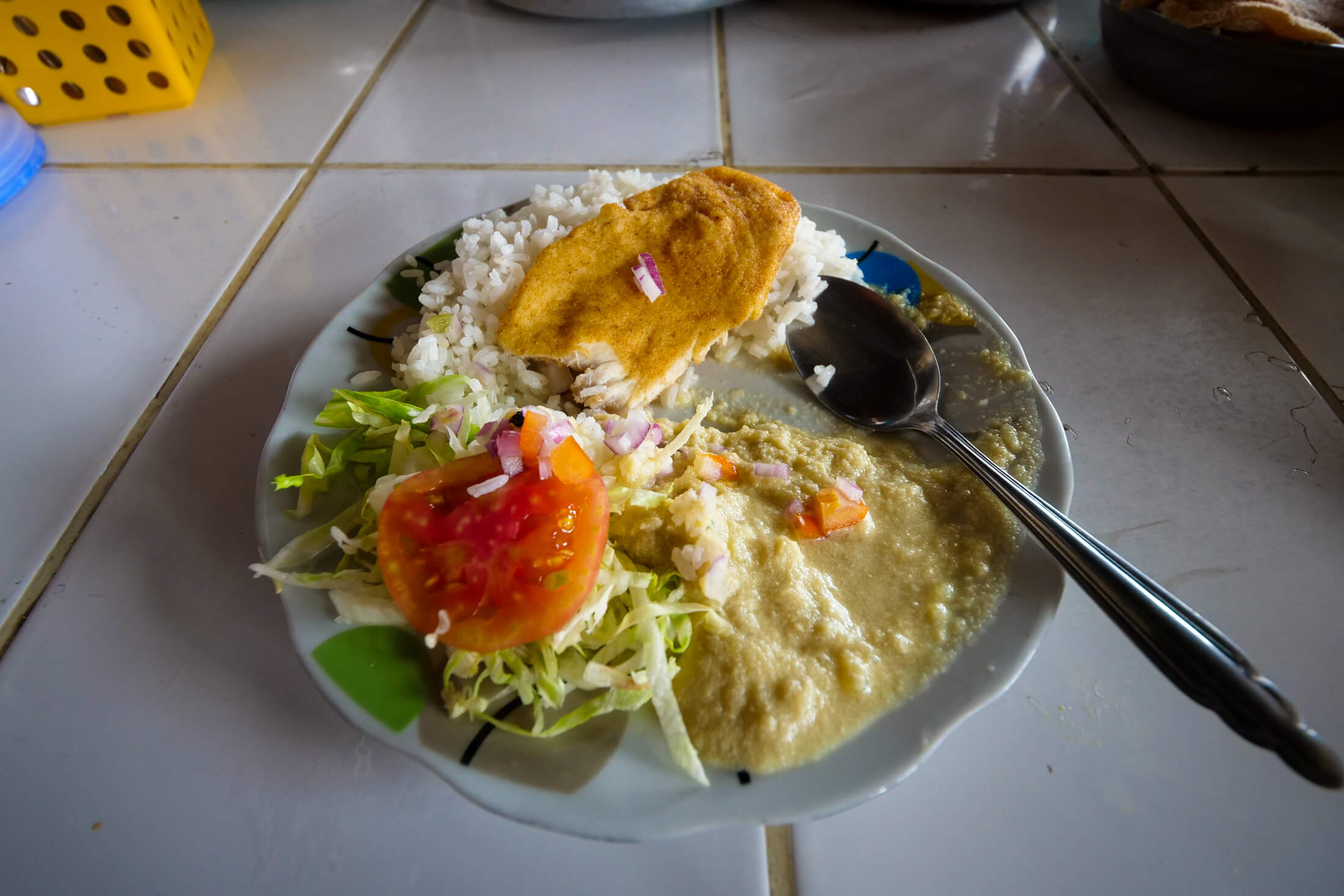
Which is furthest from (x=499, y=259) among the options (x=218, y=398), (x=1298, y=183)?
(x=1298, y=183)

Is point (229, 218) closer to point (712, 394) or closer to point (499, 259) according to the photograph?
point (499, 259)

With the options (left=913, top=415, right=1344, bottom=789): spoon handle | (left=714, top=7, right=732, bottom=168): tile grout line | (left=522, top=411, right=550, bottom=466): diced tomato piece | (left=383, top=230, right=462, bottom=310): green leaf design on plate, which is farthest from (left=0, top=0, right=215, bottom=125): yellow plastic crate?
(left=913, top=415, right=1344, bottom=789): spoon handle

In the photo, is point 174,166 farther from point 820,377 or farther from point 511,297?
point 820,377

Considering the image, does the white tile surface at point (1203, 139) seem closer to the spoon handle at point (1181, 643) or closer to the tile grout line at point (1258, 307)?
the tile grout line at point (1258, 307)

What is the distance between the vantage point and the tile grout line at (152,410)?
87 cm

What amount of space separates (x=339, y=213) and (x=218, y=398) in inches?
21.1

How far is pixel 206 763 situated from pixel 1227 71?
208 cm

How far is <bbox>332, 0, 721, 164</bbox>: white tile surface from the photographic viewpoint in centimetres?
161

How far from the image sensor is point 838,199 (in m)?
1.45

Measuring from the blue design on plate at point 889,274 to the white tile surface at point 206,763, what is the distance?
0.79 metres

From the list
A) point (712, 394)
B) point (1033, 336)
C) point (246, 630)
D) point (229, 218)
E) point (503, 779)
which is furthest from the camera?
point (229, 218)

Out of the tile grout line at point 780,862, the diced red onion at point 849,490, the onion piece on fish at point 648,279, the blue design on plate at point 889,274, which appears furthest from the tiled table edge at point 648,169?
the onion piece on fish at point 648,279

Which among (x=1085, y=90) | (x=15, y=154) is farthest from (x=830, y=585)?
(x=15, y=154)

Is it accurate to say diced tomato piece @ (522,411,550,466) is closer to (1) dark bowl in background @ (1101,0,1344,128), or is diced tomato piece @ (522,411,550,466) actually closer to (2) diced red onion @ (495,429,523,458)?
(2) diced red onion @ (495,429,523,458)
